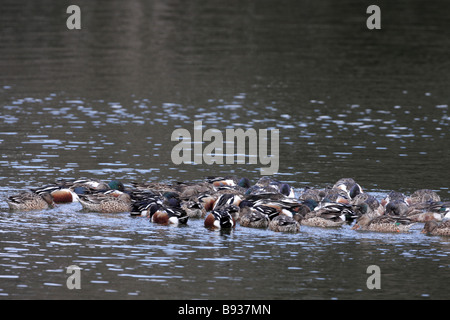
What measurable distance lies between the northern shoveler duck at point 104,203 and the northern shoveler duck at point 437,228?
6.42 metres

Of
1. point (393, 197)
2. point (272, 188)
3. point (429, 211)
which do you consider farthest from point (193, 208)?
point (429, 211)

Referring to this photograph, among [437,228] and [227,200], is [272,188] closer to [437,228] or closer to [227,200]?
[227,200]

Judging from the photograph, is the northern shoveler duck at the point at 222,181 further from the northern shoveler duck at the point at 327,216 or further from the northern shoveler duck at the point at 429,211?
the northern shoveler duck at the point at 429,211

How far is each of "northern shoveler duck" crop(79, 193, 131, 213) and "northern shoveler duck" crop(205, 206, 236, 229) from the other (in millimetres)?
2244

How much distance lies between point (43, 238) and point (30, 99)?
1605 centimetres

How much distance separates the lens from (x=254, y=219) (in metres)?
19.4

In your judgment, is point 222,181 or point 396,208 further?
point 222,181

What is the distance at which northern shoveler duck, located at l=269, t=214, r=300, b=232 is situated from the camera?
1900cm

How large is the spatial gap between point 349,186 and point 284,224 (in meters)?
3.46

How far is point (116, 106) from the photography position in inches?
1292

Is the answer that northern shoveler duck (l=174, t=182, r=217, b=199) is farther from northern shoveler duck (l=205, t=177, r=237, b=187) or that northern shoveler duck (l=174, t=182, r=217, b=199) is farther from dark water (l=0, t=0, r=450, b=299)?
dark water (l=0, t=0, r=450, b=299)

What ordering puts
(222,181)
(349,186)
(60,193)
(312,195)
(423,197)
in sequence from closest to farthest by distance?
(423,197), (312,195), (60,193), (349,186), (222,181)

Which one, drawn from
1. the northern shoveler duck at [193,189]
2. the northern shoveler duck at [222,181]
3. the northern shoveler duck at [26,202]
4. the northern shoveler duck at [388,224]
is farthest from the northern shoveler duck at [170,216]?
the northern shoveler duck at [388,224]

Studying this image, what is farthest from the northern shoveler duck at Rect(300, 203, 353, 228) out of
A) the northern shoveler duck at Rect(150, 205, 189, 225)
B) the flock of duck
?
the northern shoveler duck at Rect(150, 205, 189, 225)
